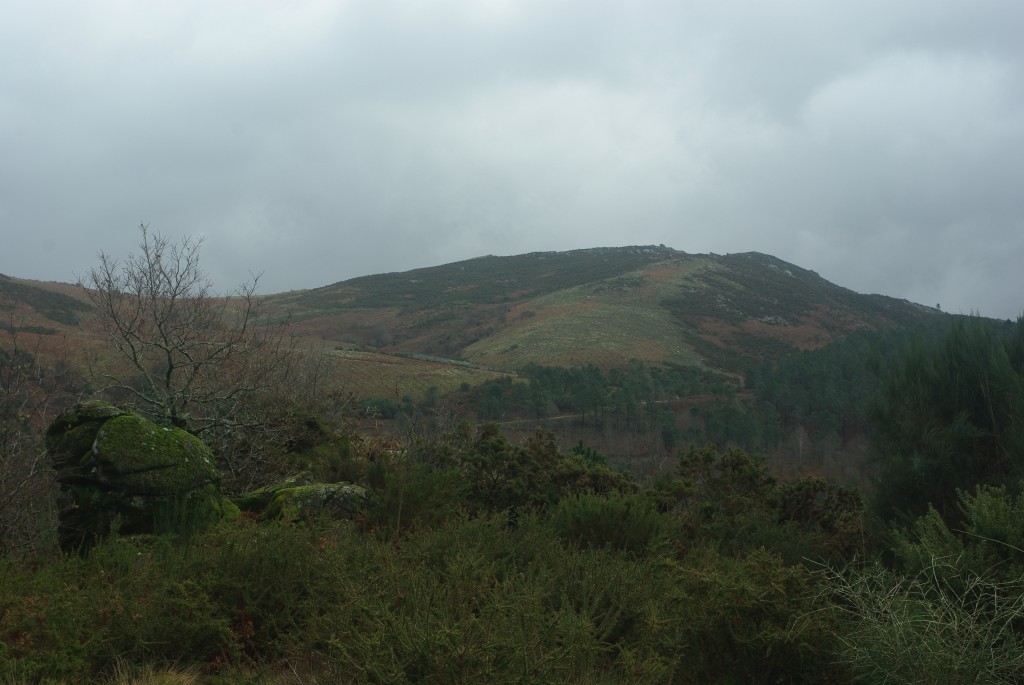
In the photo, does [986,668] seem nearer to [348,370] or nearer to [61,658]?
[61,658]

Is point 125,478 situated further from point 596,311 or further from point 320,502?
point 596,311

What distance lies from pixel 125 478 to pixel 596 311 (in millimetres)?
70111

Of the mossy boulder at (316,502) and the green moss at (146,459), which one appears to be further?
the mossy boulder at (316,502)

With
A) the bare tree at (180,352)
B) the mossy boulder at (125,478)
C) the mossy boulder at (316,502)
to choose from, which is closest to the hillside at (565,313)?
the bare tree at (180,352)

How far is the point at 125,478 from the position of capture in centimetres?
773

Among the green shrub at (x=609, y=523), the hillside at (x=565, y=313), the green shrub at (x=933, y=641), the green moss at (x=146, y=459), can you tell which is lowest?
the green shrub at (x=609, y=523)

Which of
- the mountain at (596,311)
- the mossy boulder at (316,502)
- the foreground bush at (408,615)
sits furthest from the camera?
the mountain at (596,311)

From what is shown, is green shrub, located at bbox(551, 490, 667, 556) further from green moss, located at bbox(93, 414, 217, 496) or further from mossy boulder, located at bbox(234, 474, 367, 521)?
green moss, located at bbox(93, 414, 217, 496)

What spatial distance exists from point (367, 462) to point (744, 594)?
781 cm

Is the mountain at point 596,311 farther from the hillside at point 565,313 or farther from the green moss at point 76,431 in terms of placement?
the green moss at point 76,431

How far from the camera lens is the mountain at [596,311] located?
65250 mm

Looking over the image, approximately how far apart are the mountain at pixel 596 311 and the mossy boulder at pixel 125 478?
4879 cm

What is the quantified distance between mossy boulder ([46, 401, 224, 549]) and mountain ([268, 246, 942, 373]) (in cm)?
4879

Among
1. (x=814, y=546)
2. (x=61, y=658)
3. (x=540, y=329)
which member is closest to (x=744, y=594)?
(x=61, y=658)
